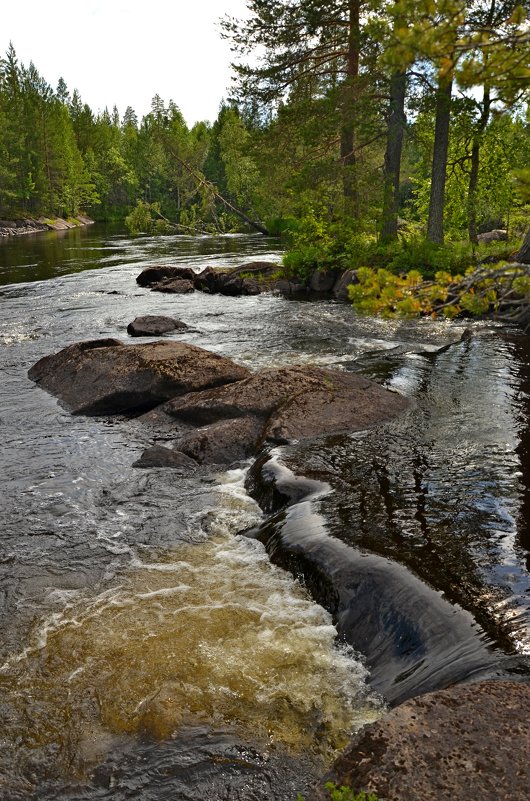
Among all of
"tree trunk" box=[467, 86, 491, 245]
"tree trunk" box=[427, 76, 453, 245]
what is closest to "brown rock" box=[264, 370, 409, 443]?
"tree trunk" box=[427, 76, 453, 245]

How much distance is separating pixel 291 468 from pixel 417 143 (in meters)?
20.2

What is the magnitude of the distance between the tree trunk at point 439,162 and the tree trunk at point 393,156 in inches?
52.5

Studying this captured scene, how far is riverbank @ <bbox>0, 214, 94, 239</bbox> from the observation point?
2312 inches

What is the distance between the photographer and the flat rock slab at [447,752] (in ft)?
8.53

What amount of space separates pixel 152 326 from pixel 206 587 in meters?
10.6

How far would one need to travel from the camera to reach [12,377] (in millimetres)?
11766

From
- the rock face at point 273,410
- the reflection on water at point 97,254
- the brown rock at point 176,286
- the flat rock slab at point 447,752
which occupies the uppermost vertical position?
the reflection on water at point 97,254

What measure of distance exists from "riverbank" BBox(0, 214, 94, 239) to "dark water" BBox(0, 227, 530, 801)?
5394cm

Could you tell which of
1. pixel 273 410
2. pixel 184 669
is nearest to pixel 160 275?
pixel 273 410

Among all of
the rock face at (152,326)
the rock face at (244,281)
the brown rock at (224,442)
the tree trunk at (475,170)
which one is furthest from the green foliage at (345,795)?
the tree trunk at (475,170)

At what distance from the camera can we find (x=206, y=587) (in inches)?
208

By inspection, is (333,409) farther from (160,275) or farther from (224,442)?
(160,275)

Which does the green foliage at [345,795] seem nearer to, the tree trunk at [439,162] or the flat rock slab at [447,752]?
the flat rock slab at [447,752]

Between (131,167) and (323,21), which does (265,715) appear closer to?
(323,21)
